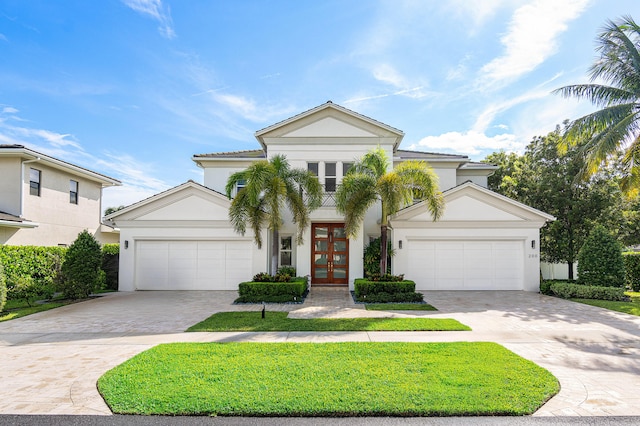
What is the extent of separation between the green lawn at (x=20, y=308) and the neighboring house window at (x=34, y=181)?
263 inches

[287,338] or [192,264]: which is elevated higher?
[192,264]

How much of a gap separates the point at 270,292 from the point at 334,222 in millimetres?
5106

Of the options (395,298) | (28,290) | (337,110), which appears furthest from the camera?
(337,110)

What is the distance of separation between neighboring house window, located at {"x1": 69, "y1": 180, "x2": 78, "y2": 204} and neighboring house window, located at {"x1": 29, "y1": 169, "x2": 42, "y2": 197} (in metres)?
2.11

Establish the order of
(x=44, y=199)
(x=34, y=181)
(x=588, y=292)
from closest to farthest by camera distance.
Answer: (x=588, y=292)
(x=34, y=181)
(x=44, y=199)

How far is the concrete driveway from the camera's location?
4.73m

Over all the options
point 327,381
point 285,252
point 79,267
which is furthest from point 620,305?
point 79,267

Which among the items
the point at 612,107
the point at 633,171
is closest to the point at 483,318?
the point at 633,171

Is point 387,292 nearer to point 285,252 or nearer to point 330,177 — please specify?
point 330,177

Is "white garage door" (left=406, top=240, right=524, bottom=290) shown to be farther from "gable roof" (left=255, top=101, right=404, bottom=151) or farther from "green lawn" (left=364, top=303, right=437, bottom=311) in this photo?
"gable roof" (left=255, top=101, right=404, bottom=151)

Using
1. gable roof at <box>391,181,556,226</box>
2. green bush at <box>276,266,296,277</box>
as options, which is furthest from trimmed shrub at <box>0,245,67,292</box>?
gable roof at <box>391,181,556,226</box>

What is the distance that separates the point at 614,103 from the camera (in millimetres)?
14500

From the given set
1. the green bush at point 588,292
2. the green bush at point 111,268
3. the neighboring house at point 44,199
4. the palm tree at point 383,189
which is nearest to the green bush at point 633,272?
the green bush at point 588,292

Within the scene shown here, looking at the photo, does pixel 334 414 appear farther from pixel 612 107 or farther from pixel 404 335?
pixel 612 107
